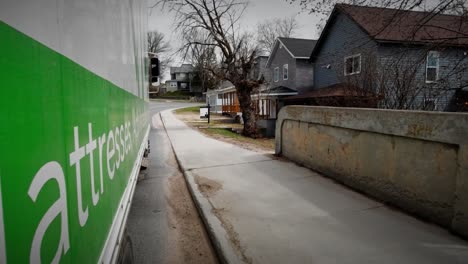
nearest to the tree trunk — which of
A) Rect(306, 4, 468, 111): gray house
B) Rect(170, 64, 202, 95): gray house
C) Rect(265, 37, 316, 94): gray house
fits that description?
Rect(306, 4, 468, 111): gray house

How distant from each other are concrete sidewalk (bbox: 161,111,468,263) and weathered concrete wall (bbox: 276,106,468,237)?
26 centimetres

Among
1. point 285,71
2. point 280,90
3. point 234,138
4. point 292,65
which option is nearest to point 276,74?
point 285,71

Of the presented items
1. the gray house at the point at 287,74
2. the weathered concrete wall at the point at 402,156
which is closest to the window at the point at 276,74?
the gray house at the point at 287,74

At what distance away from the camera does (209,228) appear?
4254 millimetres

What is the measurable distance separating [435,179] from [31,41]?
472 centimetres

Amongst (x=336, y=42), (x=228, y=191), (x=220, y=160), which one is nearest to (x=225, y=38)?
(x=336, y=42)

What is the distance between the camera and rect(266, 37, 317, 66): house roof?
26.2 metres

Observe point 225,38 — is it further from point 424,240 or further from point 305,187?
point 424,240

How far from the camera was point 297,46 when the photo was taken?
27.9m

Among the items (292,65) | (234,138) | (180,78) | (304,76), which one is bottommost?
(234,138)

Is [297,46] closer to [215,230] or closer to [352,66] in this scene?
[352,66]

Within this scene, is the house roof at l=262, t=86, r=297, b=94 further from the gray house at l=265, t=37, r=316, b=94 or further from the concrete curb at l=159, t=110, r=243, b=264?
the concrete curb at l=159, t=110, r=243, b=264

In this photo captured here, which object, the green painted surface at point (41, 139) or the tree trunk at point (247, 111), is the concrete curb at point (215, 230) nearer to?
the green painted surface at point (41, 139)

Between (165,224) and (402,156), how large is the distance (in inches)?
153
